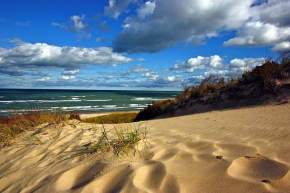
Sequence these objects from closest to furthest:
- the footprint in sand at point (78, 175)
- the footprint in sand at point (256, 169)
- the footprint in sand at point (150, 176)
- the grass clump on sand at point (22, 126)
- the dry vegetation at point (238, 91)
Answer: the footprint in sand at point (256, 169), the footprint in sand at point (150, 176), the footprint in sand at point (78, 175), the grass clump on sand at point (22, 126), the dry vegetation at point (238, 91)

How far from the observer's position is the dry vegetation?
32.7ft

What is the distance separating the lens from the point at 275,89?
9750mm

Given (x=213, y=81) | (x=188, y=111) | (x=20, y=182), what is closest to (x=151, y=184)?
(x=20, y=182)

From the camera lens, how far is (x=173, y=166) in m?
3.36

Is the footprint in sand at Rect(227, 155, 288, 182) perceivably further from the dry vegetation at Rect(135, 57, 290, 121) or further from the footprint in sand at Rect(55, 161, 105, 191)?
the dry vegetation at Rect(135, 57, 290, 121)

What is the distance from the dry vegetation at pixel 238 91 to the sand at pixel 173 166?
5030 millimetres

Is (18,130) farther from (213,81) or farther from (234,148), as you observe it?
(213,81)

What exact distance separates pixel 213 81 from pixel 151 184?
11.0 metres

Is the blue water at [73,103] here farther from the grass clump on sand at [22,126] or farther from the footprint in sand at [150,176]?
the footprint in sand at [150,176]

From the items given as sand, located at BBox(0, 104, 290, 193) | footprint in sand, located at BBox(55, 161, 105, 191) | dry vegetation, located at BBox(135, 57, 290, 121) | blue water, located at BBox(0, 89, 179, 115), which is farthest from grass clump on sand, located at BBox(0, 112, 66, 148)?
dry vegetation, located at BBox(135, 57, 290, 121)

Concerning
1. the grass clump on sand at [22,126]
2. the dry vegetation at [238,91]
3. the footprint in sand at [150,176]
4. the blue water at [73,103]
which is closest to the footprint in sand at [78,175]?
the footprint in sand at [150,176]

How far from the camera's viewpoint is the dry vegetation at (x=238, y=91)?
9975 millimetres

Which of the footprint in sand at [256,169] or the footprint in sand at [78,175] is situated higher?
the footprint in sand at [256,169]

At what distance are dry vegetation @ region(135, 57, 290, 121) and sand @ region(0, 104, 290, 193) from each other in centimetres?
503
